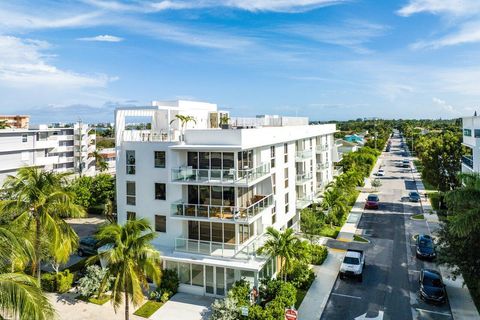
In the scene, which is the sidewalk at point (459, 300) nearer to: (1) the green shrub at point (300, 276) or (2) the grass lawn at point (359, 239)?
(2) the grass lawn at point (359, 239)

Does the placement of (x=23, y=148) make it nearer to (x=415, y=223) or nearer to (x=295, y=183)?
(x=295, y=183)

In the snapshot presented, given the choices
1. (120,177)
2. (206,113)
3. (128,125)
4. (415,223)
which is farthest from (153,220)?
(415,223)

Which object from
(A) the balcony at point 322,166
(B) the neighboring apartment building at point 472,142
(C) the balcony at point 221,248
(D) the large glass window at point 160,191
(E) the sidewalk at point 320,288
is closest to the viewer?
(E) the sidewalk at point 320,288

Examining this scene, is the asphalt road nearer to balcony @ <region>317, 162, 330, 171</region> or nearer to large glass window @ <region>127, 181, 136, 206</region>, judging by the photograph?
balcony @ <region>317, 162, 330, 171</region>

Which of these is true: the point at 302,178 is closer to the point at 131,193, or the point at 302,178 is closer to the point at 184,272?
the point at 184,272

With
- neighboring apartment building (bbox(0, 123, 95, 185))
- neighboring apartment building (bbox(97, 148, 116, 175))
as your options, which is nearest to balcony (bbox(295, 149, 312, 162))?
neighboring apartment building (bbox(0, 123, 95, 185))

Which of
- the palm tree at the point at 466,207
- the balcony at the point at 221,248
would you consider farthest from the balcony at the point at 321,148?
the palm tree at the point at 466,207
